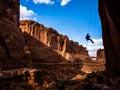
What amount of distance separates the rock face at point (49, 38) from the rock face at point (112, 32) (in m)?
62.7

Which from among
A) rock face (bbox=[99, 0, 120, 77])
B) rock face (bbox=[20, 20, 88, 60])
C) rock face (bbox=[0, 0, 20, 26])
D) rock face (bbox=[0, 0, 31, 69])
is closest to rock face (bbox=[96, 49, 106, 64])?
rock face (bbox=[20, 20, 88, 60])

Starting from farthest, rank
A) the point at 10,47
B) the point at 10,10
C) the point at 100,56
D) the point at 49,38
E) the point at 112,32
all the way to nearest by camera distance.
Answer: the point at 100,56, the point at 49,38, the point at 10,10, the point at 10,47, the point at 112,32

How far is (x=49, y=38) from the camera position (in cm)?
9956

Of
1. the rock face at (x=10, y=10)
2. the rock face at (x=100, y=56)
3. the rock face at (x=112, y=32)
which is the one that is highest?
the rock face at (x=10, y=10)

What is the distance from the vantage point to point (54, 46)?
102562mm

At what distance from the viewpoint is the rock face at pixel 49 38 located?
3577 inches

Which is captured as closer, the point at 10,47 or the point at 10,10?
the point at 10,47

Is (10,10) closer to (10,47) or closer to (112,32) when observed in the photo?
(10,47)

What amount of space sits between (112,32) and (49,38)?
289 ft

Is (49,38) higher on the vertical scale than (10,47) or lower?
higher

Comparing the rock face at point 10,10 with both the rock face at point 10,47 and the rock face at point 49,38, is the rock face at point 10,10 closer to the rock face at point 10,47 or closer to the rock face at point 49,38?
the rock face at point 10,47

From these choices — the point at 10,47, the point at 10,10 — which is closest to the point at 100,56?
the point at 10,10

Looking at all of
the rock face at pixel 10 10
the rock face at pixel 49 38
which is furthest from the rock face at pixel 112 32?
the rock face at pixel 49 38

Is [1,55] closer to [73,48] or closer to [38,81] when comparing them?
[38,81]
